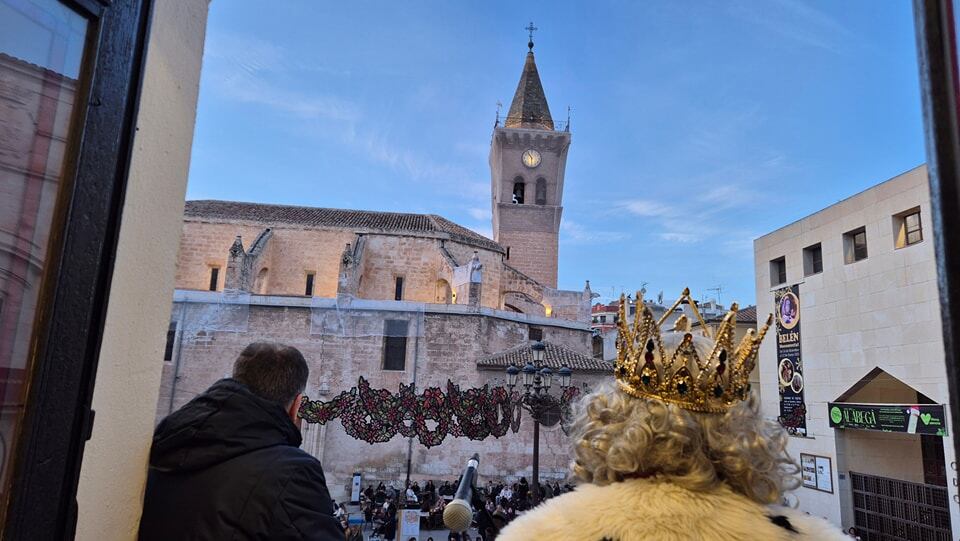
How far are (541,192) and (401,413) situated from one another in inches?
847

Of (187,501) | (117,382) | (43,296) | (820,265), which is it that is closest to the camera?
(43,296)

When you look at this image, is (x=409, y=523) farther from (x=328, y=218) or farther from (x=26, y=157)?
(x=328, y=218)

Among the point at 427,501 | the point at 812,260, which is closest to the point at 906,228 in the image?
the point at 812,260

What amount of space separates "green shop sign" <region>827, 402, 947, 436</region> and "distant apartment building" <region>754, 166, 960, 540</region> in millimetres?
24

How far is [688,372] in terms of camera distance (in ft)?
4.63

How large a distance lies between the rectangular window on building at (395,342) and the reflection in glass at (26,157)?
60.6 ft

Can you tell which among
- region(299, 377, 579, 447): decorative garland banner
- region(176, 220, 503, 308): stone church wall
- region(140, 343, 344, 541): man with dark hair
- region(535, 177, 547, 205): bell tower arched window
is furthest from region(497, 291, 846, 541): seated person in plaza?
region(535, 177, 547, 205): bell tower arched window

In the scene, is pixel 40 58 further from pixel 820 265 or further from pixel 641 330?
pixel 820 265

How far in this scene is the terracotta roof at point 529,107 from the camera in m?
32.8

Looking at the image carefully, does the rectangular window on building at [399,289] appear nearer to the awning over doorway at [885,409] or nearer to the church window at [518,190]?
the church window at [518,190]

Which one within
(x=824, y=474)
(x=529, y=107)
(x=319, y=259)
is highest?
(x=529, y=107)

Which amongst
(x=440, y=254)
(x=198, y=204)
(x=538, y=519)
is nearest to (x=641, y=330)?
(x=538, y=519)

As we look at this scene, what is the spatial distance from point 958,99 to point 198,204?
27877 mm

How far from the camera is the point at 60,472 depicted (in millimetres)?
906
